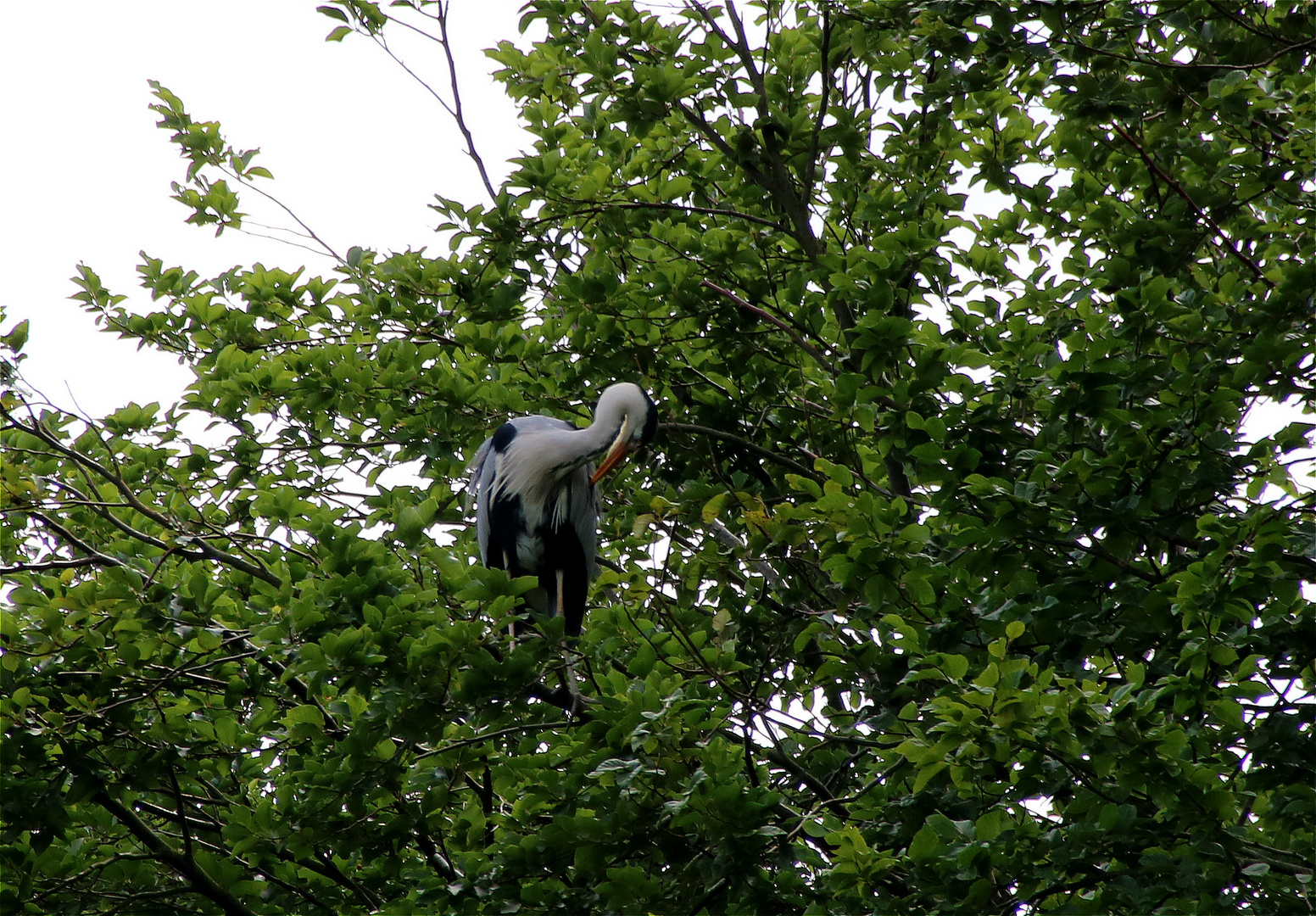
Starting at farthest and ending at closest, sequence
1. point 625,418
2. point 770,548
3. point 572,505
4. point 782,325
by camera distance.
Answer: point 572,505
point 625,418
point 782,325
point 770,548

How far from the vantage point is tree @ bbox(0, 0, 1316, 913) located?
3430mm

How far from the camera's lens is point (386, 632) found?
11.7ft

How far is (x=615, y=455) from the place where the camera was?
600 centimetres

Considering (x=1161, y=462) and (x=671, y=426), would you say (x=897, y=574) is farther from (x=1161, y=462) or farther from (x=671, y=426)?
(x=671, y=426)

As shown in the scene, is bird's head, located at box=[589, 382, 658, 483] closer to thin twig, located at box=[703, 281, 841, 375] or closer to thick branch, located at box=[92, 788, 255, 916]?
thin twig, located at box=[703, 281, 841, 375]

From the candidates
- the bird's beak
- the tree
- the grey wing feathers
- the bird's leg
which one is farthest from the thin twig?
the bird's leg

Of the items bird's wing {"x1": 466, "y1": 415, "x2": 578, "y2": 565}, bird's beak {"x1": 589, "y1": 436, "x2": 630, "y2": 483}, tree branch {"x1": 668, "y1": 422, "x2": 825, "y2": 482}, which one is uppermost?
bird's wing {"x1": 466, "y1": 415, "x2": 578, "y2": 565}

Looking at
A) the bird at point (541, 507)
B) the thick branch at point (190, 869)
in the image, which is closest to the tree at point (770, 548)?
the thick branch at point (190, 869)

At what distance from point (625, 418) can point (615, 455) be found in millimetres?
202

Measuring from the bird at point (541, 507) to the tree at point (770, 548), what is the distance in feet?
2.30

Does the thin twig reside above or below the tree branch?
above

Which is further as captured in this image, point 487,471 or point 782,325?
point 487,471

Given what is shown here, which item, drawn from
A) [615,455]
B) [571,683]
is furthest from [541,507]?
[571,683]

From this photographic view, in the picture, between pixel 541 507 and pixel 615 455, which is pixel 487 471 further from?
pixel 615 455
